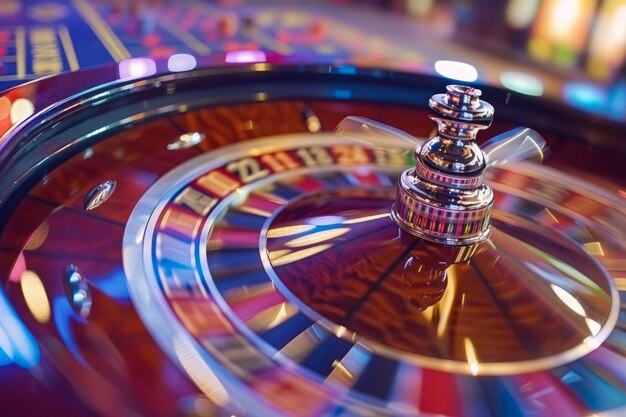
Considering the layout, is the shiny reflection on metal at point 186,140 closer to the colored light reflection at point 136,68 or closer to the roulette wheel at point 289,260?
the roulette wheel at point 289,260

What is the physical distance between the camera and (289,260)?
753 millimetres

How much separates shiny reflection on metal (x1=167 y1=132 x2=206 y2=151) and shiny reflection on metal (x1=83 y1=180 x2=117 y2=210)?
171 millimetres

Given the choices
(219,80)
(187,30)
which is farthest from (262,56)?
(187,30)

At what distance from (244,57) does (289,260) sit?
662mm

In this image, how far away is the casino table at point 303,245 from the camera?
56 centimetres

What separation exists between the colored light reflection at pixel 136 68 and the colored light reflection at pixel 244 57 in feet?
0.51

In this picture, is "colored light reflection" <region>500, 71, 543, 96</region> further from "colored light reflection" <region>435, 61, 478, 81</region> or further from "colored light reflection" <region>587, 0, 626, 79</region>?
"colored light reflection" <region>587, 0, 626, 79</region>

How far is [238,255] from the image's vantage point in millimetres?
757

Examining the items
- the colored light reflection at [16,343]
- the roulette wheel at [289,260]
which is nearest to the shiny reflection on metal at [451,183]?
the roulette wheel at [289,260]

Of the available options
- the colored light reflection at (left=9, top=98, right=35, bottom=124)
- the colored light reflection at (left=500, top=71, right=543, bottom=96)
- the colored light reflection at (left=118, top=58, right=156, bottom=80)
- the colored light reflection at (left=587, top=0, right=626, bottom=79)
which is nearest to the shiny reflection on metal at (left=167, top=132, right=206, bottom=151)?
the colored light reflection at (left=118, top=58, right=156, bottom=80)

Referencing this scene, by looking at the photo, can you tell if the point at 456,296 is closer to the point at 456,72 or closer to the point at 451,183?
the point at 451,183

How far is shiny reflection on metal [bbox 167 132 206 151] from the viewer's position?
1.07m

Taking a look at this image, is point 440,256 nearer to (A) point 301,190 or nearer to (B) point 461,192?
(B) point 461,192

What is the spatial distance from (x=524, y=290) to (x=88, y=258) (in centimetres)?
49
